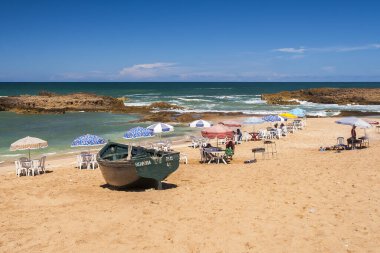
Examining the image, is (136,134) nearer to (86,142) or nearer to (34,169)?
(86,142)

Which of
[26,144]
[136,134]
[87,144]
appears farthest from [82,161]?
[136,134]

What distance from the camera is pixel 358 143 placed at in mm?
19562

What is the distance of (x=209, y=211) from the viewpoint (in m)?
9.48

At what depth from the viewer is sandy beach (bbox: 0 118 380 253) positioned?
299 inches

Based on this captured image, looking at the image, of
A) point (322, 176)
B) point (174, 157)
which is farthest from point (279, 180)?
point (174, 157)

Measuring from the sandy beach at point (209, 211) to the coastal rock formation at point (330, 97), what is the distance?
47142 mm

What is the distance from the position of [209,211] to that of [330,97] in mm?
61856

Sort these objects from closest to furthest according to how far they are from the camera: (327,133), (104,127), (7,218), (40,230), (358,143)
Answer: (40,230), (7,218), (358,143), (327,133), (104,127)

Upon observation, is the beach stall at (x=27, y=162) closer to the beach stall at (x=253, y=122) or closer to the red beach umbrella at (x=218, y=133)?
the red beach umbrella at (x=218, y=133)

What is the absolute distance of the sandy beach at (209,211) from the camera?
24.9 ft

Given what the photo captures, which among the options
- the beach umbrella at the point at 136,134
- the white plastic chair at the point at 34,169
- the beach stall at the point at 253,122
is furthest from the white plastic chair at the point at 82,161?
the beach stall at the point at 253,122

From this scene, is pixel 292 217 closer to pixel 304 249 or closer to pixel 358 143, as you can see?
pixel 304 249

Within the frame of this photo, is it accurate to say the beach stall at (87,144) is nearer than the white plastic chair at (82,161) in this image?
Yes

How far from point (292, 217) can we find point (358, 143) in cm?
1247
